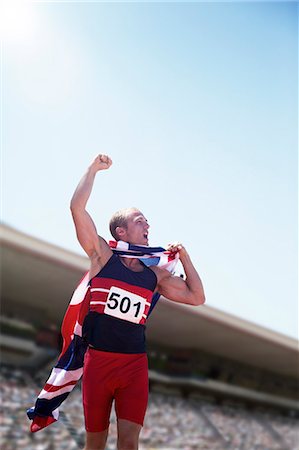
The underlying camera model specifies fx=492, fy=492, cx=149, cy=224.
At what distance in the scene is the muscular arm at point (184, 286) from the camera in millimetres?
2533

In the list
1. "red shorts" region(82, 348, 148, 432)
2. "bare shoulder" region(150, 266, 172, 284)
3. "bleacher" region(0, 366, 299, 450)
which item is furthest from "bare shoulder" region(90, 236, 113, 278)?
"bleacher" region(0, 366, 299, 450)

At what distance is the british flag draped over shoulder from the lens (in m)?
2.31

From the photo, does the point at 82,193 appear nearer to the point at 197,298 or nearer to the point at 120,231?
the point at 120,231

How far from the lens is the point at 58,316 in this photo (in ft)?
44.0

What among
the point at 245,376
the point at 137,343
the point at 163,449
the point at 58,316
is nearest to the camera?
the point at 137,343

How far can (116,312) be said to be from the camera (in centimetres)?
230

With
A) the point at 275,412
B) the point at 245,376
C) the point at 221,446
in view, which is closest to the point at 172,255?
the point at 221,446

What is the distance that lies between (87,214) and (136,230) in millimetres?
288

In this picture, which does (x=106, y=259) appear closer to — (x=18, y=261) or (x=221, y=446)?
(x=18, y=261)

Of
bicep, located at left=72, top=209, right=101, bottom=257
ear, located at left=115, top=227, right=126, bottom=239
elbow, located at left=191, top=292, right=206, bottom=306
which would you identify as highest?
ear, located at left=115, top=227, right=126, bottom=239

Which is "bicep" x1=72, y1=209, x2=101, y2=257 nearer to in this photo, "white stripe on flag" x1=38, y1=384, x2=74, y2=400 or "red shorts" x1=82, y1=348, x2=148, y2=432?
"red shorts" x1=82, y1=348, x2=148, y2=432

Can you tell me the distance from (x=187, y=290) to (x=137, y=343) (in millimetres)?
405

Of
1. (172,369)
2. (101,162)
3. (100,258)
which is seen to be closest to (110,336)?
(100,258)

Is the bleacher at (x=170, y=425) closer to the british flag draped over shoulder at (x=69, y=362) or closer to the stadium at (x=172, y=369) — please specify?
the stadium at (x=172, y=369)
